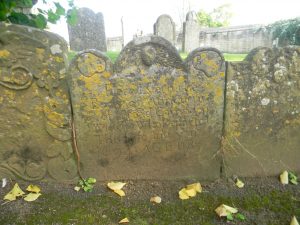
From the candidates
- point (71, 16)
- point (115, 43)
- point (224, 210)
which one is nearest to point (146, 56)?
point (71, 16)

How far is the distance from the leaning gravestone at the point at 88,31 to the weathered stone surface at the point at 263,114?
6937 millimetres

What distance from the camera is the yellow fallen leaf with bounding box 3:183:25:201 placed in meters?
2.22

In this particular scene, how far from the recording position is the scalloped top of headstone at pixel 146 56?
2.14 metres

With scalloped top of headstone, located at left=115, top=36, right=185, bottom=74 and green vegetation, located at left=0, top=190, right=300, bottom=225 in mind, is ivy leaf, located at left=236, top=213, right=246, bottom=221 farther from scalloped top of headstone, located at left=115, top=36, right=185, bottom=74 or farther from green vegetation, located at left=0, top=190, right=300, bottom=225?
scalloped top of headstone, located at left=115, top=36, right=185, bottom=74

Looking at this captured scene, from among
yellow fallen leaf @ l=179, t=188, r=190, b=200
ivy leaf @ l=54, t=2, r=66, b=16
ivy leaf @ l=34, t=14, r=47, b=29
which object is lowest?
yellow fallen leaf @ l=179, t=188, r=190, b=200

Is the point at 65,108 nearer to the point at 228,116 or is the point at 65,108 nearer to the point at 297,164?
the point at 228,116

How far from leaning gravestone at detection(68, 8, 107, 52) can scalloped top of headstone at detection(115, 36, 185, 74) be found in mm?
6606

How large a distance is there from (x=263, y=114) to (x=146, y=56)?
129 cm

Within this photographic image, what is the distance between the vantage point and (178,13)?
33.4 meters

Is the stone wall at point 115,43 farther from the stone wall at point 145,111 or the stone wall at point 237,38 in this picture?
the stone wall at point 145,111

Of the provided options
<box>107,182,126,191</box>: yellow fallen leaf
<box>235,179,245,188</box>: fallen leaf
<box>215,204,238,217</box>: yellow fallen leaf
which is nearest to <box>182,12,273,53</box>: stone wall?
<box>235,179,245,188</box>: fallen leaf

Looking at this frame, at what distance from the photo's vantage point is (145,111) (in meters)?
2.36

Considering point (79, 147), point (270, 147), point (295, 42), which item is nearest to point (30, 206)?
point (79, 147)

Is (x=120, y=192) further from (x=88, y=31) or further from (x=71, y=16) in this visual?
(x=88, y=31)
